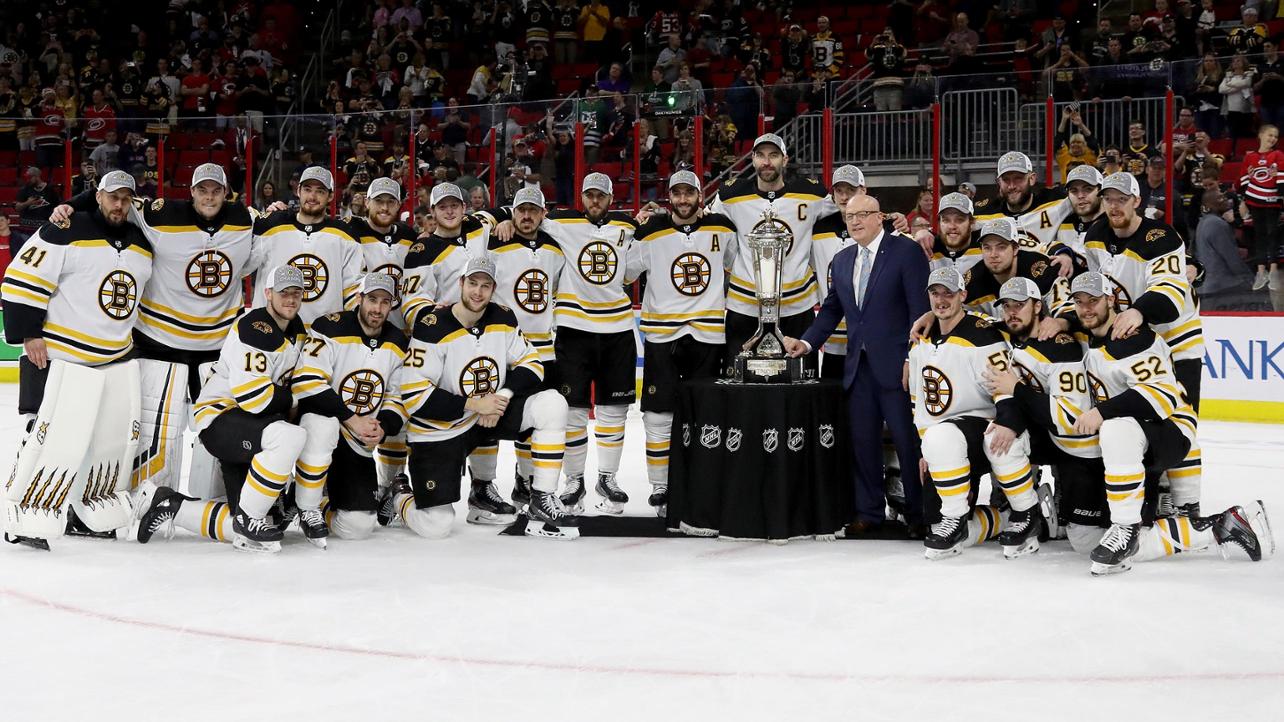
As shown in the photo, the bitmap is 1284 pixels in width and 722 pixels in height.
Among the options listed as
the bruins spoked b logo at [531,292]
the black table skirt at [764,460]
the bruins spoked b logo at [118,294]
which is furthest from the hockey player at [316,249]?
the black table skirt at [764,460]

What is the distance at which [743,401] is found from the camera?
5.01m

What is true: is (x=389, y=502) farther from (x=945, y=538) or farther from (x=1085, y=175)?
(x=1085, y=175)

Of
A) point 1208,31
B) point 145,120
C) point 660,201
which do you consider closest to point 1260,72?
point 1208,31

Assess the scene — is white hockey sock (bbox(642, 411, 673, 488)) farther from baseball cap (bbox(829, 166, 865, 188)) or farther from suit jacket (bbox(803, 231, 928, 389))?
baseball cap (bbox(829, 166, 865, 188))

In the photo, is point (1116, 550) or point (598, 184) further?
point (598, 184)

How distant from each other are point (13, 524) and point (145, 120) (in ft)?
23.3

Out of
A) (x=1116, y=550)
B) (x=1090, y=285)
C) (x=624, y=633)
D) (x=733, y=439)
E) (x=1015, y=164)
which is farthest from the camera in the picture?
(x=1015, y=164)

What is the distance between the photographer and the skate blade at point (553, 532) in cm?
527

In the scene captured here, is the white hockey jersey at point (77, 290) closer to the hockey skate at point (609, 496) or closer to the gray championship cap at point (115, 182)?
the gray championship cap at point (115, 182)

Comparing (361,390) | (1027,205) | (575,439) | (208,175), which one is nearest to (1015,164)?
(1027,205)

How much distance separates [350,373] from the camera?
5.19 meters

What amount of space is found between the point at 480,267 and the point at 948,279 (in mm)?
1824

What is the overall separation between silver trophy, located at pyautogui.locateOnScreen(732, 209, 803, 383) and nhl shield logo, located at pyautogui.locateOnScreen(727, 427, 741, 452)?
0.24 m

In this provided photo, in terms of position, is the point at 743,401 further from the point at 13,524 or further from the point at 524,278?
the point at 13,524
